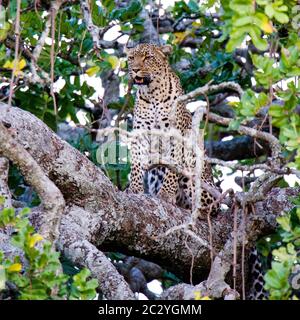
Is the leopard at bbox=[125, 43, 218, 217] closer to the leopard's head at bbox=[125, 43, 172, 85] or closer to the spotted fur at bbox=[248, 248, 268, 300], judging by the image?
the leopard's head at bbox=[125, 43, 172, 85]

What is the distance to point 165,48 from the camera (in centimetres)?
1062

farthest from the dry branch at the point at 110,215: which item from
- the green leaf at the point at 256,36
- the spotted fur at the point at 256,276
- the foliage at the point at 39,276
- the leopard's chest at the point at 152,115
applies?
the green leaf at the point at 256,36

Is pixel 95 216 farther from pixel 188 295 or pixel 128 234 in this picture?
pixel 188 295

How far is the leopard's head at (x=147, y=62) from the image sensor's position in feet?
34.4

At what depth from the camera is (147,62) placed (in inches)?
415

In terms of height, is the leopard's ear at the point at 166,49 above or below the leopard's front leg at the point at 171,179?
above

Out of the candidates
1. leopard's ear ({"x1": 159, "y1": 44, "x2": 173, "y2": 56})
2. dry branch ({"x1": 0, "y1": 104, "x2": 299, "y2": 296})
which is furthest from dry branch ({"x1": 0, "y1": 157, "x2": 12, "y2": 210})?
leopard's ear ({"x1": 159, "y1": 44, "x2": 173, "y2": 56})

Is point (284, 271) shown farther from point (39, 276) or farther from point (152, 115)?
point (152, 115)

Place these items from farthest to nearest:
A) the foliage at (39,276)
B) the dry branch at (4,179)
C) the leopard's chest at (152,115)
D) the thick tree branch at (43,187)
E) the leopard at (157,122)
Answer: the leopard's chest at (152,115), the leopard at (157,122), the dry branch at (4,179), the thick tree branch at (43,187), the foliage at (39,276)

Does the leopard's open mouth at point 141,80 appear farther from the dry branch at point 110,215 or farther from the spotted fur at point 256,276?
the spotted fur at point 256,276

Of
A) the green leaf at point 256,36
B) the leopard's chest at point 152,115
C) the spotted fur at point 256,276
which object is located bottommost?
the spotted fur at point 256,276

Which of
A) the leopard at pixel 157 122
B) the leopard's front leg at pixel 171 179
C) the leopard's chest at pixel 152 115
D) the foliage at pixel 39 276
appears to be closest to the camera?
the foliage at pixel 39 276

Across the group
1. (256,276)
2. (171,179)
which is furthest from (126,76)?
(256,276)

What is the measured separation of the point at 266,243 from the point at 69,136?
96.3 inches
